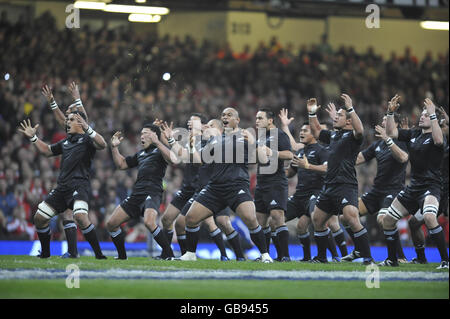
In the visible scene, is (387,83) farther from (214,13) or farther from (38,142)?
(38,142)

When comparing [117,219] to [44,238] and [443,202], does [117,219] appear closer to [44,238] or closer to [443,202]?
[44,238]

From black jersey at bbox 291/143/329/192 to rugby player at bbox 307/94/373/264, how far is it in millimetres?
791

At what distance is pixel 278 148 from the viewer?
44.9ft

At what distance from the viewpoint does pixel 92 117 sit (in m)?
21.2

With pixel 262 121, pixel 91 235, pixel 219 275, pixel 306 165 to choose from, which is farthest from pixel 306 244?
pixel 91 235

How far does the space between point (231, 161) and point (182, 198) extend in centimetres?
184

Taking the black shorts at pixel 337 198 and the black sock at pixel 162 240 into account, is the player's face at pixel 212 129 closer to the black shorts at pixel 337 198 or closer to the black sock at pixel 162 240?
the black sock at pixel 162 240

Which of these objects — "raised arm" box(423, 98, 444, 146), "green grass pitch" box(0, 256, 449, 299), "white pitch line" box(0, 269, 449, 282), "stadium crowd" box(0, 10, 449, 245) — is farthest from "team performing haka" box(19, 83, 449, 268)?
"stadium crowd" box(0, 10, 449, 245)

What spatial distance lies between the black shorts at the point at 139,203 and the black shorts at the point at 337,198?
2.63 metres

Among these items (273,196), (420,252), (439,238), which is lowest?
(420,252)

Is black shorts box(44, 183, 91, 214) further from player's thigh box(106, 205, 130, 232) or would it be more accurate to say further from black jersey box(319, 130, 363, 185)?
black jersey box(319, 130, 363, 185)

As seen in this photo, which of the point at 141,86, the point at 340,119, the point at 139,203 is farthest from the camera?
the point at 141,86

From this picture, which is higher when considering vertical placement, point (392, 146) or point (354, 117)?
point (354, 117)
